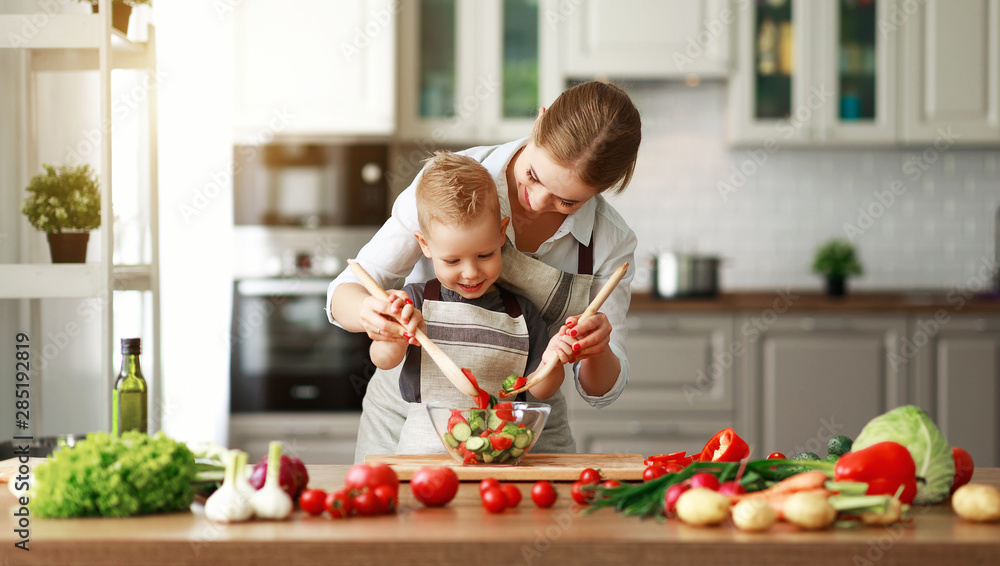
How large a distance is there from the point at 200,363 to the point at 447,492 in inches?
94.0

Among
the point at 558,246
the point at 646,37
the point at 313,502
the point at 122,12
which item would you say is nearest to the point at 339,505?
the point at 313,502

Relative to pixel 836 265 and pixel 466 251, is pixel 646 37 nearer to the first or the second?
pixel 836 265

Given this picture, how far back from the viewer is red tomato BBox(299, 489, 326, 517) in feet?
3.21

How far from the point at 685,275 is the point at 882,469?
240 cm

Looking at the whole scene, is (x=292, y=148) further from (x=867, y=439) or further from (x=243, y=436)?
(x=867, y=439)

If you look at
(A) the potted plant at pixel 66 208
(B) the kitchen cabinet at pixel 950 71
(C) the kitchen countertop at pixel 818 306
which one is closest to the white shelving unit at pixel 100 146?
(A) the potted plant at pixel 66 208

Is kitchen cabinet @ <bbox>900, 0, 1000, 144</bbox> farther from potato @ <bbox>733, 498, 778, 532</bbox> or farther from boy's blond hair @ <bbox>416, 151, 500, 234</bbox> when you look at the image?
potato @ <bbox>733, 498, 778, 532</bbox>

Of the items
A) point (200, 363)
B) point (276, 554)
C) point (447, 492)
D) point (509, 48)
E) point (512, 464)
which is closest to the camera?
point (276, 554)

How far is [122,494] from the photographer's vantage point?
96cm

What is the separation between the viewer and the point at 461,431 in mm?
1205

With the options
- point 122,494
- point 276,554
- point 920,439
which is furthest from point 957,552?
point 122,494

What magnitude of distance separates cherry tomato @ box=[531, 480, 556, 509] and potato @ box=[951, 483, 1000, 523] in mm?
482

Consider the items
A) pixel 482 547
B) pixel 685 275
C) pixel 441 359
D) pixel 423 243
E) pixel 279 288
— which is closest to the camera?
pixel 482 547

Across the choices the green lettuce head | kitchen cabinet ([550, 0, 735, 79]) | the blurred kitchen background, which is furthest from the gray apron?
kitchen cabinet ([550, 0, 735, 79])
